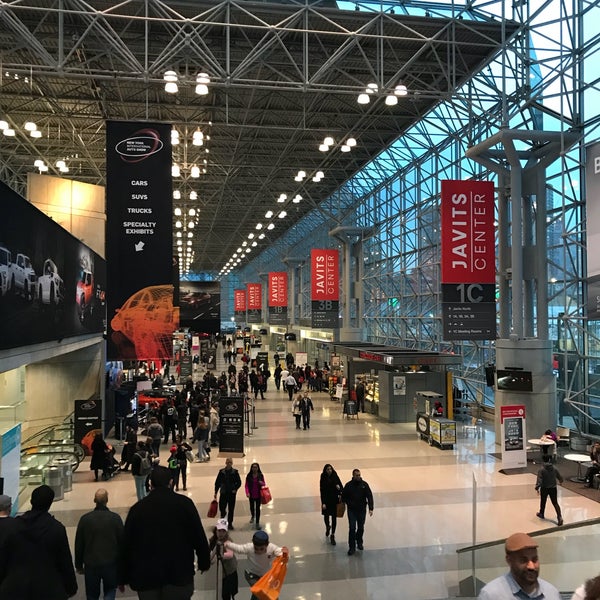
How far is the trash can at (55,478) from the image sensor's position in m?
11.4

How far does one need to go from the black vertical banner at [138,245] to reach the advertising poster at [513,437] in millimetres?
8068

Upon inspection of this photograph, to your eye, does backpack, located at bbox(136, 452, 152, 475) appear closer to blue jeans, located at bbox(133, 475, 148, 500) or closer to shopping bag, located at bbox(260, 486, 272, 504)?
blue jeans, located at bbox(133, 475, 148, 500)

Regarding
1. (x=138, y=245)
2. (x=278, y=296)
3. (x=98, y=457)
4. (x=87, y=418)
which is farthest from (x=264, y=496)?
(x=278, y=296)

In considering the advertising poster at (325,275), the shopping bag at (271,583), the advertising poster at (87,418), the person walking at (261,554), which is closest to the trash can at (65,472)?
the advertising poster at (87,418)

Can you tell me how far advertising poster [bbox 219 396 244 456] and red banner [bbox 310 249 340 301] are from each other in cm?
1598

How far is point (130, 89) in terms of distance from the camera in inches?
894

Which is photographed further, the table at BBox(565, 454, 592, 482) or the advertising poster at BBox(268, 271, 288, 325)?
the advertising poster at BBox(268, 271, 288, 325)

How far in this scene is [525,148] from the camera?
2038 cm

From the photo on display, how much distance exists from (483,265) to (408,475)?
6.17m

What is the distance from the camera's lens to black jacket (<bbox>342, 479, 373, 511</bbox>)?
8545 mm

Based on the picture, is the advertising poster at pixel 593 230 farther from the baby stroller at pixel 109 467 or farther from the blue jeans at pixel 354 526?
the baby stroller at pixel 109 467

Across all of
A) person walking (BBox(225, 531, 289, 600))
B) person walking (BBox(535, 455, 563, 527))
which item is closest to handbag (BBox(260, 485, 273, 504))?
person walking (BBox(225, 531, 289, 600))

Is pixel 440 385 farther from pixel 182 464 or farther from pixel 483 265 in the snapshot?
pixel 182 464

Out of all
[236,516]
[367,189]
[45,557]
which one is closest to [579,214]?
[236,516]
